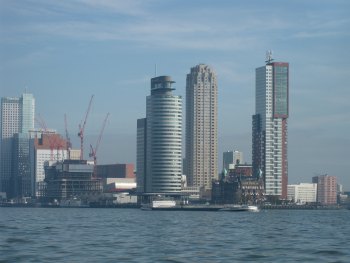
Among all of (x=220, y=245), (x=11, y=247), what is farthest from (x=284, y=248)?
(x=11, y=247)

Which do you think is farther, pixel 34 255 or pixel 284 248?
pixel 284 248

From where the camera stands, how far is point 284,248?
2498 inches

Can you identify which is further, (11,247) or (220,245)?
(220,245)

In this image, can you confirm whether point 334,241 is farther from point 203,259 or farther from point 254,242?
point 203,259

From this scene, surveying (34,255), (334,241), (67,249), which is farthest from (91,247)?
(334,241)

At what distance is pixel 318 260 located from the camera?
54.6 metres

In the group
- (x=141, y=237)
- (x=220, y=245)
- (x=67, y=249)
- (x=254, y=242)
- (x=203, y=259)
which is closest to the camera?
(x=203, y=259)

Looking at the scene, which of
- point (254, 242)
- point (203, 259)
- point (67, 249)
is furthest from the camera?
point (254, 242)

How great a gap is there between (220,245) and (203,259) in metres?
12.6

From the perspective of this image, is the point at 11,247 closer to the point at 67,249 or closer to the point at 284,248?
the point at 67,249

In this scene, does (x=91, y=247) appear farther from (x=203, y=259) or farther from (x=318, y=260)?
(x=318, y=260)

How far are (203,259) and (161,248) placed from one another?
29.9ft

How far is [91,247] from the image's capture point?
203ft

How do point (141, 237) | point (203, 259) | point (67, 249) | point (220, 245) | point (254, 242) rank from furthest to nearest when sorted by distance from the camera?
point (141, 237)
point (254, 242)
point (220, 245)
point (67, 249)
point (203, 259)
